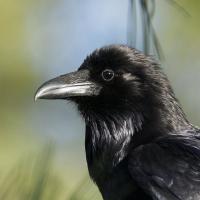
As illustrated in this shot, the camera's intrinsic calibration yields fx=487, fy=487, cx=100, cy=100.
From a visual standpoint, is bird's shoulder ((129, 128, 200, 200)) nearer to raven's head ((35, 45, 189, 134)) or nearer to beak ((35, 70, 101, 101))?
raven's head ((35, 45, 189, 134))

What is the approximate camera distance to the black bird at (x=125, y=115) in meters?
3.25

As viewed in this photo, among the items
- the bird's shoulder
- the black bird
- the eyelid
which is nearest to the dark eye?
the black bird

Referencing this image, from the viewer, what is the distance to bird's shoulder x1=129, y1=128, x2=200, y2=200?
2.97m

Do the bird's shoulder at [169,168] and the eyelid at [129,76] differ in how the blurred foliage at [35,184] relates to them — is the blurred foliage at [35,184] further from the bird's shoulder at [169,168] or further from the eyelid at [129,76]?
the eyelid at [129,76]

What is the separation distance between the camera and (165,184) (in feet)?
9.90

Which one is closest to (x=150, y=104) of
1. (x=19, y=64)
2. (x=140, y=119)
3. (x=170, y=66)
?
(x=140, y=119)

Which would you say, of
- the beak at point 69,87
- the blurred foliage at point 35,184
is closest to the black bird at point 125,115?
the beak at point 69,87

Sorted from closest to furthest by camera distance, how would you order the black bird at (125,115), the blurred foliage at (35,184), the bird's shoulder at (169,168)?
the blurred foliage at (35,184), the bird's shoulder at (169,168), the black bird at (125,115)

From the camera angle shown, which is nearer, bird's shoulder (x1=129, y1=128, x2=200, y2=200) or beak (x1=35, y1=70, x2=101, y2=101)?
bird's shoulder (x1=129, y1=128, x2=200, y2=200)

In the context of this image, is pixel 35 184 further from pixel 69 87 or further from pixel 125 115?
pixel 125 115

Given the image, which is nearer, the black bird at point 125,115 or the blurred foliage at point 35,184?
the blurred foliage at point 35,184

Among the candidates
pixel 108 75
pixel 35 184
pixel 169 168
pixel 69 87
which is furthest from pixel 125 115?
pixel 35 184

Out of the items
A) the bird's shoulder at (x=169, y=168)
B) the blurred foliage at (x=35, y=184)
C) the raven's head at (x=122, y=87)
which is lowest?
the bird's shoulder at (x=169, y=168)

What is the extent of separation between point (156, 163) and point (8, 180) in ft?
6.98
